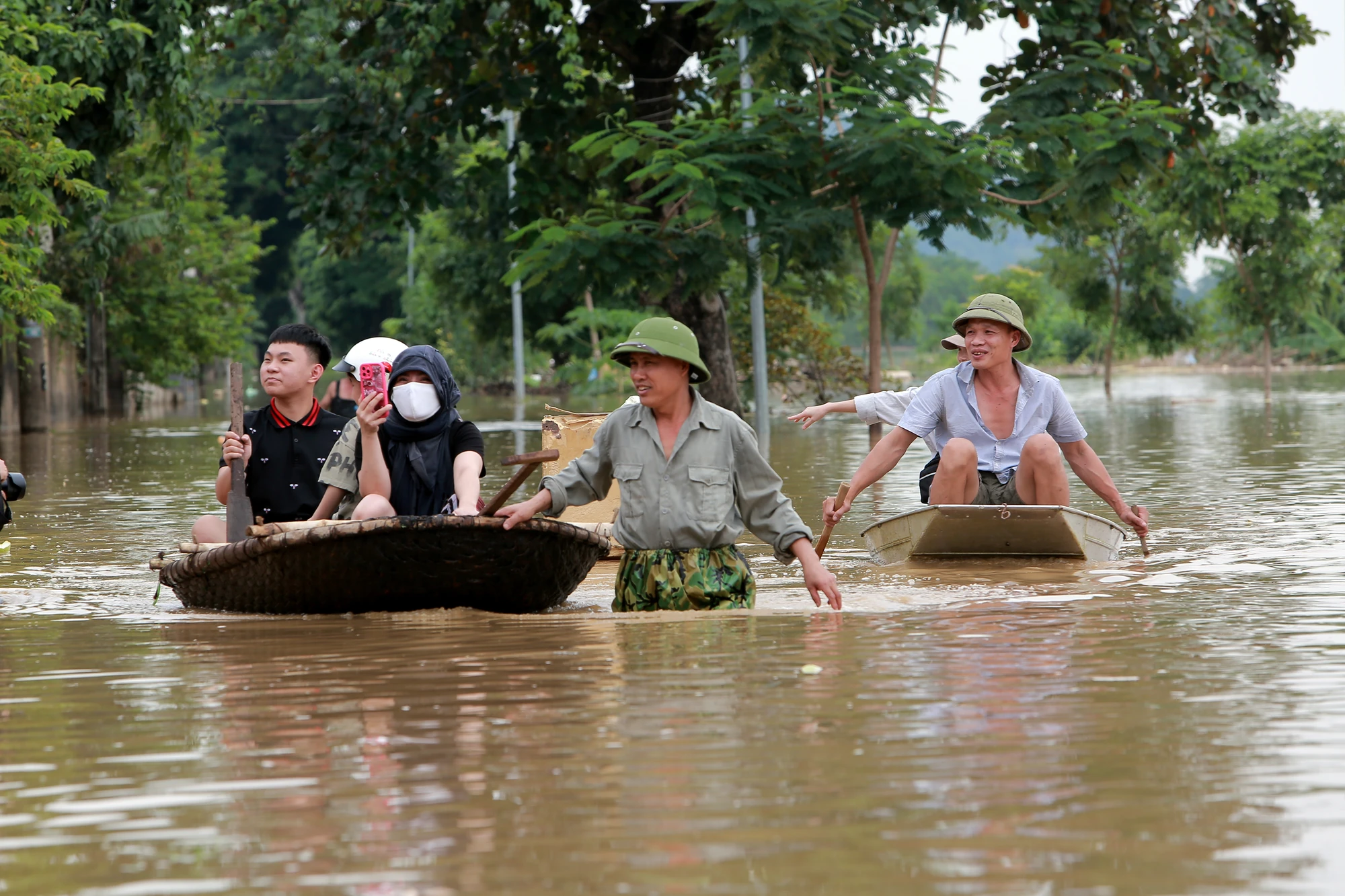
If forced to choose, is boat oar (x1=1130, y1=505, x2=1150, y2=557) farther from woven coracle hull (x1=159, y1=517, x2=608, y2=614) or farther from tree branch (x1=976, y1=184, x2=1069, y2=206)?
tree branch (x1=976, y1=184, x2=1069, y2=206)

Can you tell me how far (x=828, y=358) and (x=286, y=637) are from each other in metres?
28.8

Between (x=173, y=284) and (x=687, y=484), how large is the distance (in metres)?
35.0

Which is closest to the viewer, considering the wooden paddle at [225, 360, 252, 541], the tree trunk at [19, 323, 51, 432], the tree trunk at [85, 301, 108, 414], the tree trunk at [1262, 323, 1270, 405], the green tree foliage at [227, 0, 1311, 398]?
the wooden paddle at [225, 360, 252, 541]

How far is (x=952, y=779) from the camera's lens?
451cm

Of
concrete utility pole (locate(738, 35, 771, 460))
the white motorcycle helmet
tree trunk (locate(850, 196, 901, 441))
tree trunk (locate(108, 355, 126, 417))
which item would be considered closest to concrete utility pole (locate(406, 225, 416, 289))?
tree trunk (locate(108, 355, 126, 417))

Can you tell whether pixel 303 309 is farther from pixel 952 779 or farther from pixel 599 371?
pixel 952 779

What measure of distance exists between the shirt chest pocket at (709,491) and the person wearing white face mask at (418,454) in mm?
1206

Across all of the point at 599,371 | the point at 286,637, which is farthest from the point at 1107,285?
the point at 286,637

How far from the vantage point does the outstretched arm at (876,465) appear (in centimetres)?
870

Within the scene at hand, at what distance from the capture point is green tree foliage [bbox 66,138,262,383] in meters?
38.6

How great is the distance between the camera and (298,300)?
90812 mm

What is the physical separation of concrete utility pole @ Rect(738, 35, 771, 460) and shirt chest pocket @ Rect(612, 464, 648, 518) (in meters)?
11.4

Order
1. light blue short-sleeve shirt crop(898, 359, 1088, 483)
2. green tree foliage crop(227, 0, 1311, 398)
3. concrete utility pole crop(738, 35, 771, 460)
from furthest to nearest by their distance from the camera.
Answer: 1. concrete utility pole crop(738, 35, 771, 460)
2. green tree foliage crop(227, 0, 1311, 398)
3. light blue short-sleeve shirt crop(898, 359, 1088, 483)

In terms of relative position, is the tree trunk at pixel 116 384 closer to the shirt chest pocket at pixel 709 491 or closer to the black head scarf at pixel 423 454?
the black head scarf at pixel 423 454
